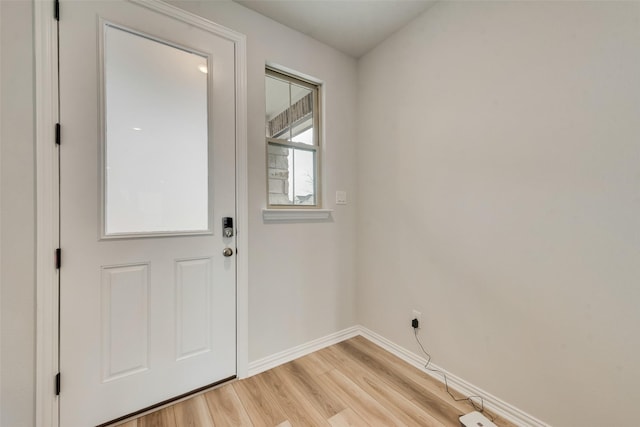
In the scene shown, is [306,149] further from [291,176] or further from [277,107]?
[277,107]

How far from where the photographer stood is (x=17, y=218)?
1.17 m

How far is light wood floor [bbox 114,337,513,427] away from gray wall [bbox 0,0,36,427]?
543 millimetres

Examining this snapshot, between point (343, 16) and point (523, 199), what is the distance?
5.87 feet

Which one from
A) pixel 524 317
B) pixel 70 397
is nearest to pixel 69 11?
pixel 70 397

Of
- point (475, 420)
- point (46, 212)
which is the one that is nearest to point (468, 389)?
point (475, 420)

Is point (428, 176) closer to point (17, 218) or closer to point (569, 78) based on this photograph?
point (569, 78)

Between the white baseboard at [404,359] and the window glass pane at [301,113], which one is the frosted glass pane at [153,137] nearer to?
the window glass pane at [301,113]

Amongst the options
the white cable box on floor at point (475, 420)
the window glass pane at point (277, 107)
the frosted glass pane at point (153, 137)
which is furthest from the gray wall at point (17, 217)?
the white cable box on floor at point (475, 420)

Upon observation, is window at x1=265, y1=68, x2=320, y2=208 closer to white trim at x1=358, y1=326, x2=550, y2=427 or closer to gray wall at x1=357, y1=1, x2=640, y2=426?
gray wall at x1=357, y1=1, x2=640, y2=426

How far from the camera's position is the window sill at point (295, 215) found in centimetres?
187

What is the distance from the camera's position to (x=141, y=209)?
1.44m

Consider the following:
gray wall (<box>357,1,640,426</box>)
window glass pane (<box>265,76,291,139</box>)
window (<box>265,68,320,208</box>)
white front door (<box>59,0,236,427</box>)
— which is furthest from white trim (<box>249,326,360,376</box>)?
window glass pane (<box>265,76,291,139</box>)

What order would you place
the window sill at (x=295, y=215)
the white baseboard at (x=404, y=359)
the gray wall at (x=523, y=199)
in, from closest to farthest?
the gray wall at (x=523, y=199) < the white baseboard at (x=404, y=359) < the window sill at (x=295, y=215)

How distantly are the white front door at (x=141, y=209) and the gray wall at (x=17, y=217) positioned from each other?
0.38 ft
